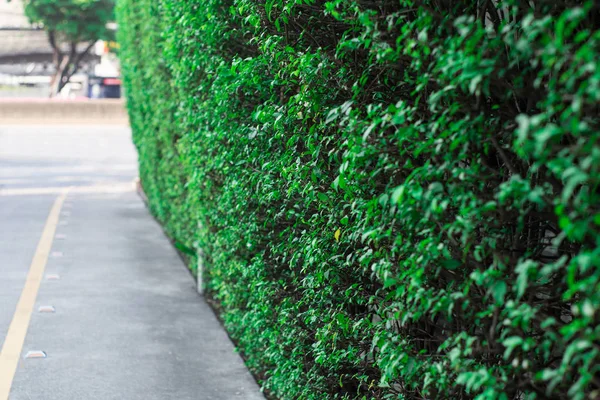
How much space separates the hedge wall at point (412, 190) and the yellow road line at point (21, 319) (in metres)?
1.66

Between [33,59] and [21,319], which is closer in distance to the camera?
[21,319]

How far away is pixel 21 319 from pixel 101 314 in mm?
692

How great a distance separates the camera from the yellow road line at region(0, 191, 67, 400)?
5.83 m

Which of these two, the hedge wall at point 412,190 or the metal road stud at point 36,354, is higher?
the hedge wall at point 412,190

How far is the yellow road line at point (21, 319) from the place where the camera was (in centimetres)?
583

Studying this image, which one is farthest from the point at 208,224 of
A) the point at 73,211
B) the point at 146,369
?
the point at 73,211

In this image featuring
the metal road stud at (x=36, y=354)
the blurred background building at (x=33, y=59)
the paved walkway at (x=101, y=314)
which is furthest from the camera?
the blurred background building at (x=33, y=59)

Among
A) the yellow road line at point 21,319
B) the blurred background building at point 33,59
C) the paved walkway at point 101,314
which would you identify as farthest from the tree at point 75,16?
the yellow road line at point 21,319

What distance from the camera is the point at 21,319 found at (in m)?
7.30

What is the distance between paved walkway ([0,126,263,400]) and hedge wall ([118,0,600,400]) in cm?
67

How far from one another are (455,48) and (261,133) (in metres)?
2.17

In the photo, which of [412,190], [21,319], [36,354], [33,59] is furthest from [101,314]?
[33,59]

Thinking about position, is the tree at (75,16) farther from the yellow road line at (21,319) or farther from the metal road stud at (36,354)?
the metal road stud at (36,354)

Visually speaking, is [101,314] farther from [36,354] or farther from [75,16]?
[75,16]
